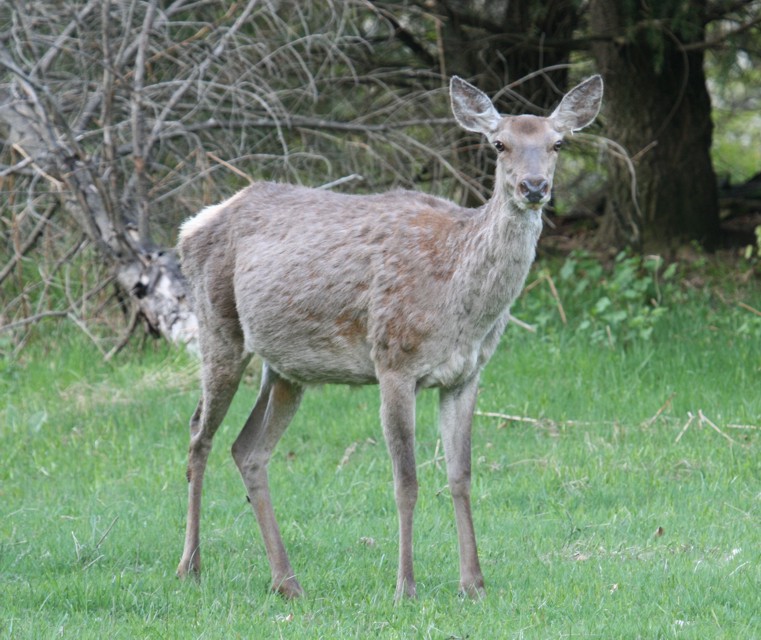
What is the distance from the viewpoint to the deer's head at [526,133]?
530cm

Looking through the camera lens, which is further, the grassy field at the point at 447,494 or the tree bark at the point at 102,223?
the tree bark at the point at 102,223

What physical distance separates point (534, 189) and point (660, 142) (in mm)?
6978

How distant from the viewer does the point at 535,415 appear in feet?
28.8

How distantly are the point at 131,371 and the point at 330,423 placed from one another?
2.04 m

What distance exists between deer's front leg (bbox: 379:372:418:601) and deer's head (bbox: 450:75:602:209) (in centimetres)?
98

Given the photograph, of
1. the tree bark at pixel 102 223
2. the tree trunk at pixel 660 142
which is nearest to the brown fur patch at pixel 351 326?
the tree bark at pixel 102 223

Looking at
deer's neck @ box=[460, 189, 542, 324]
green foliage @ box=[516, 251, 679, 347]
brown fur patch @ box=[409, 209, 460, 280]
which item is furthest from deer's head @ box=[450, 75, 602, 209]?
green foliage @ box=[516, 251, 679, 347]

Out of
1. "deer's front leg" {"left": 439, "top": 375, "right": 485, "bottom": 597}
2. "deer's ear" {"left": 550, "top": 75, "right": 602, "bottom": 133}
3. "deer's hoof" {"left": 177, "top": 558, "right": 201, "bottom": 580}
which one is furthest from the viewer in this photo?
"deer's hoof" {"left": 177, "top": 558, "right": 201, "bottom": 580}

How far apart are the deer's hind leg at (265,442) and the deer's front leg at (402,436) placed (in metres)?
0.70

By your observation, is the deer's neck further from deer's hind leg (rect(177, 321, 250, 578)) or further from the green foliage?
the green foliage

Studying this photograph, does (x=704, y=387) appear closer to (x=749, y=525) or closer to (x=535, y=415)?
(x=535, y=415)

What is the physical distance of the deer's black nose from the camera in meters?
5.23

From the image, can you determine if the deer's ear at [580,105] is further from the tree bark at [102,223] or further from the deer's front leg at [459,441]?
the tree bark at [102,223]

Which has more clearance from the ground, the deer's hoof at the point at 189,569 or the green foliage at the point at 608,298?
the deer's hoof at the point at 189,569
